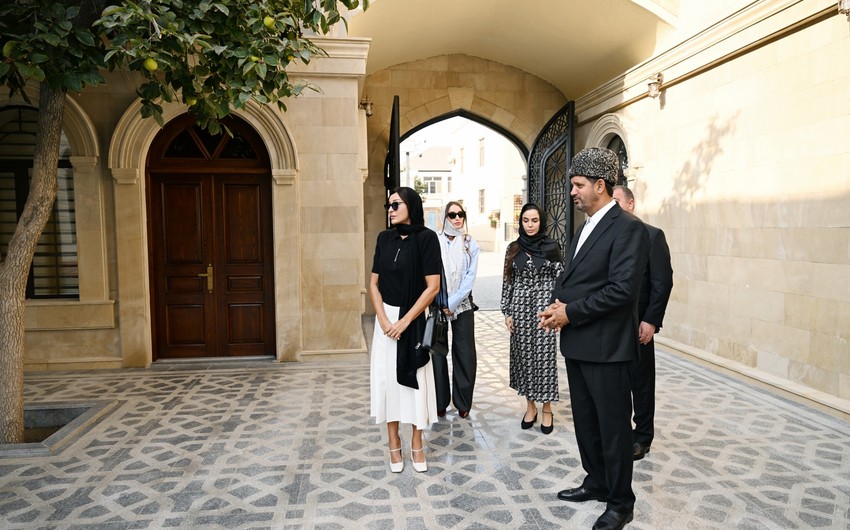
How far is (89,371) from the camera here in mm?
6094

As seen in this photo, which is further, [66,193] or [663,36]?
[663,36]

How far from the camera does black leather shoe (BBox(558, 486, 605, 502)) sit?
3.08 meters

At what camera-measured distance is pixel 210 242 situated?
6469mm

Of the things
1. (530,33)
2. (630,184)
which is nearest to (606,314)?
(630,184)

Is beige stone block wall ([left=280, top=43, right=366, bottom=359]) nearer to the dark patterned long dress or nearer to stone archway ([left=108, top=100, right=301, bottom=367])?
stone archway ([left=108, top=100, right=301, bottom=367])

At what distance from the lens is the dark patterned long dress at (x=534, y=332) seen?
409 cm

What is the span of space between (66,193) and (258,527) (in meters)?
5.13

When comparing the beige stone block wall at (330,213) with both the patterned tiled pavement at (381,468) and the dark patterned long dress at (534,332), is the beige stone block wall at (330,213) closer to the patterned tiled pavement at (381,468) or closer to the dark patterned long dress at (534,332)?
the patterned tiled pavement at (381,468)

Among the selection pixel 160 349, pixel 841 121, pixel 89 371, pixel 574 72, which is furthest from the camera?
pixel 574 72

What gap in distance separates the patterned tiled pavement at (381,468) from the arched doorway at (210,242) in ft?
4.32

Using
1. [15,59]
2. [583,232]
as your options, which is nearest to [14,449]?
[15,59]

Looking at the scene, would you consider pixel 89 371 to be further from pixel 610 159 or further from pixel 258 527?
pixel 610 159

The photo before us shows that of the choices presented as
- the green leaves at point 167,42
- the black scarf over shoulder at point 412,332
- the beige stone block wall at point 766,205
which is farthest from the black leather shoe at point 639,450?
→ the green leaves at point 167,42

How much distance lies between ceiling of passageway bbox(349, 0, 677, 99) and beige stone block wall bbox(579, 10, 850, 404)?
1.10 m
